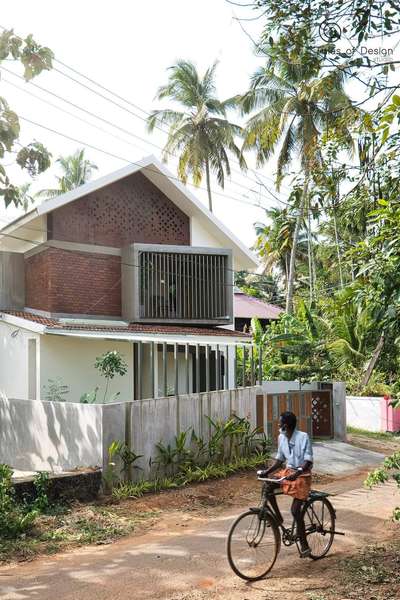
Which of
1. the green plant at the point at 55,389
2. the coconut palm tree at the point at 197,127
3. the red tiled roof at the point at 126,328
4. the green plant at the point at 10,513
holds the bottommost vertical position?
the green plant at the point at 10,513

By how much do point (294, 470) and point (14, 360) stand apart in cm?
1176

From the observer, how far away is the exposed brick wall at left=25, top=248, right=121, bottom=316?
→ 18.6 meters

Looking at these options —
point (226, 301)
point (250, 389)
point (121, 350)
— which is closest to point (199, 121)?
point (226, 301)

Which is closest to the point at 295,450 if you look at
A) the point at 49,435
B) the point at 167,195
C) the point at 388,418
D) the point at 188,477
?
the point at 188,477

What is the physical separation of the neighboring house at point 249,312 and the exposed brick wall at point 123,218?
16.4 meters

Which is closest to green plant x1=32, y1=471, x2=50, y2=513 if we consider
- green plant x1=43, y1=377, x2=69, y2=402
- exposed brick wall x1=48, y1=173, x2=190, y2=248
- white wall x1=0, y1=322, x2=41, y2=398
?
green plant x1=43, y1=377, x2=69, y2=402

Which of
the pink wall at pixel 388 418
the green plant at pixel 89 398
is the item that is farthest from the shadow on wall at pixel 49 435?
the pink wall at pixel 388 418

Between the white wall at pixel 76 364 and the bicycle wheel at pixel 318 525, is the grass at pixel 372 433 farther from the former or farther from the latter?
the bicycle wheel at pixel 318 525

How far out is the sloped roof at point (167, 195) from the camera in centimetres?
1867

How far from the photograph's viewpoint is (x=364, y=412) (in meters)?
22.6

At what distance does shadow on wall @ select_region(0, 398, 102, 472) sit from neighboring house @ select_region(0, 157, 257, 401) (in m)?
3.80

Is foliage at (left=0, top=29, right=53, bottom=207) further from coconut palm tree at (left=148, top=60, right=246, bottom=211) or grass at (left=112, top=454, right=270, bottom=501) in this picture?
coconut palm tree at (left=148, top=60, right=246, bottom=211)

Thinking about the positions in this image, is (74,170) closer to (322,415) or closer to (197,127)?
(197,127)

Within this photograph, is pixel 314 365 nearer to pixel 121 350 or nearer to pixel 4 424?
pixel 121 350
